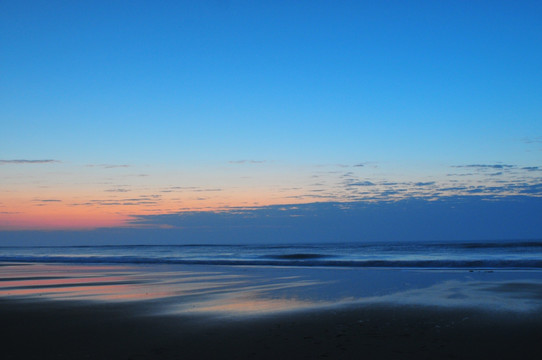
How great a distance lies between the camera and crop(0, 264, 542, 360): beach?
5879mm

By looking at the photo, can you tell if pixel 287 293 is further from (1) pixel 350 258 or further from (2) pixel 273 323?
(1) pixel 350 258

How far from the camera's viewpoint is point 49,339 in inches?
262

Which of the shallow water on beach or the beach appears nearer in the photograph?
the beach

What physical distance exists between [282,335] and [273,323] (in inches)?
37.6

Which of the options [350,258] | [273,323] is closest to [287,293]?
[273,323]

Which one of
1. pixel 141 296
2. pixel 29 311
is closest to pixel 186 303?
pixel 141 296

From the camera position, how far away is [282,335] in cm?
→ 679

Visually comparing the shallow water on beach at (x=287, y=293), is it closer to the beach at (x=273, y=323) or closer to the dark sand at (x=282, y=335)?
the beach at (x=273, y=323)

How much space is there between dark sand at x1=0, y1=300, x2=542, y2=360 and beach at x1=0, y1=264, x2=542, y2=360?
16 millimetres

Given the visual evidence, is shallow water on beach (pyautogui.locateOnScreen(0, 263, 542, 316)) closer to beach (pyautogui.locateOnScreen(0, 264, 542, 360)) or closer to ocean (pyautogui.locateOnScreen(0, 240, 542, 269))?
beach (pyautogui.locateOnScreen(0, 264, 542, 360))

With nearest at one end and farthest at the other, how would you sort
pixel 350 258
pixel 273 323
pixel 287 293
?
pixel 273 323 → pixel 287 293 → pixel 350 258

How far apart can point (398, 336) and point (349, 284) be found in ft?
25.2

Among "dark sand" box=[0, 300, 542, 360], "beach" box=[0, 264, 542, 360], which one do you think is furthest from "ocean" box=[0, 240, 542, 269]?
"dark sand" box=[0, 300, 542, 360]

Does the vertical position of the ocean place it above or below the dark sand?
below
